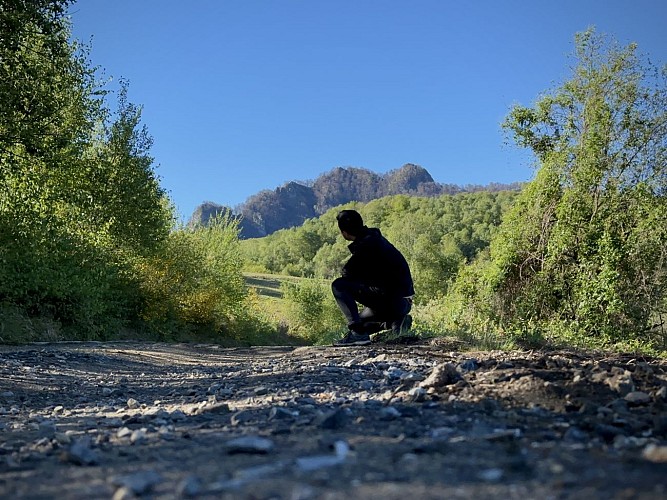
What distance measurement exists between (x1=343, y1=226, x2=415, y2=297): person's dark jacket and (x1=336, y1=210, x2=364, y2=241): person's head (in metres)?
0.10

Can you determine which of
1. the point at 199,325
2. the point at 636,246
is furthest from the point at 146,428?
the point at 199,325

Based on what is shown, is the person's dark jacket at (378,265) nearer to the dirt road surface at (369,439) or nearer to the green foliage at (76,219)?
the dirt road surface at (369,439)

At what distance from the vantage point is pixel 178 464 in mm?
2537

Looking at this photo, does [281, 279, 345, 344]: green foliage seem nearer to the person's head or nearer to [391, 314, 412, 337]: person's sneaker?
[391, 314, 412, 337]: person's sneaker

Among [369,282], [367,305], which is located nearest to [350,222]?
[369,282]

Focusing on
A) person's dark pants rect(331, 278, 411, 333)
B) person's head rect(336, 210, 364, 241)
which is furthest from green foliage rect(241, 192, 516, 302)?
person's head rect(336, 210, 364, 241)

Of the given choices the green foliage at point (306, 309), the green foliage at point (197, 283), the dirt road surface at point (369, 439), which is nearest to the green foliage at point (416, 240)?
the green foliage at point (306, 309)

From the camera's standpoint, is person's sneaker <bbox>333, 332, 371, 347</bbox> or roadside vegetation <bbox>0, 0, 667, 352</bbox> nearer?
person's sneaker <bbox>333, 332, 371, 347</bbox>

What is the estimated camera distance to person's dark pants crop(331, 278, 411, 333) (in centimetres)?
990

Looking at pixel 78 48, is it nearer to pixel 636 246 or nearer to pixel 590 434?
pixel 636 246

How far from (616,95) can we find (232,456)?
18013mm

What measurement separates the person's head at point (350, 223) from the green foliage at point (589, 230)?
275 inches

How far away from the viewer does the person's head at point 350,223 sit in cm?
949

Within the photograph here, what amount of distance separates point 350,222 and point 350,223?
2 centimetres
